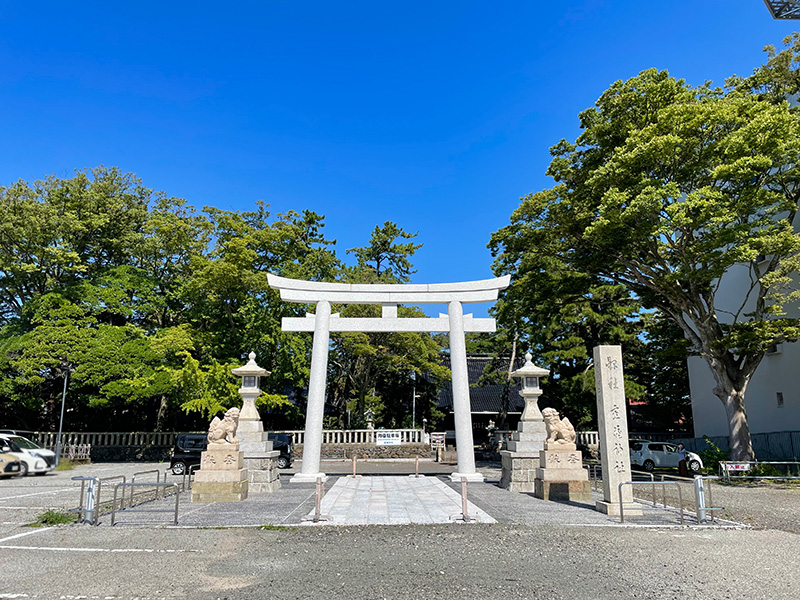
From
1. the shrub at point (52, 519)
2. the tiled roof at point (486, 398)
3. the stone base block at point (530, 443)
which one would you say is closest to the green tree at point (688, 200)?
the stone base block at point (530, 443)

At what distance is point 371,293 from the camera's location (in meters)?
16.4

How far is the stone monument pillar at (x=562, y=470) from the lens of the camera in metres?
10.9

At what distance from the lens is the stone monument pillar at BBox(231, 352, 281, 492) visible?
40.6 ft

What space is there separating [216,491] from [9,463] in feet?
34.9

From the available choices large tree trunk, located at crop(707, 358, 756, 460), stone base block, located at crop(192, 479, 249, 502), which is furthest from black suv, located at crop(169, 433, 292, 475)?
large tree trunk, located at crop(707, 358, 756, 460)

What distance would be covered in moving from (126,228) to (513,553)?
937 inches

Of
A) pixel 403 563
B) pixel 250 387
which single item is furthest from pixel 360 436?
pixel 403 563

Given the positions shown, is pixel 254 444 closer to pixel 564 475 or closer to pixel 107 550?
pixel 107 550

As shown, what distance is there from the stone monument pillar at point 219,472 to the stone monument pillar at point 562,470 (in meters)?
6.34

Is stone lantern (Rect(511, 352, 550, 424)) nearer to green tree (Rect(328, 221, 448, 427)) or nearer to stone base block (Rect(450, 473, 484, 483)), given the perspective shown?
stone base block (Rect(450, 473, 484, 483))

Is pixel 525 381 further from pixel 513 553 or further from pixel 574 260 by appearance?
pixel 513 553

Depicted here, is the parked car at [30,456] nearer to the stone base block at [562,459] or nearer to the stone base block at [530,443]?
the stone base block at [530,443]

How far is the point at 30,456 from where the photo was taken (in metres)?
17.3

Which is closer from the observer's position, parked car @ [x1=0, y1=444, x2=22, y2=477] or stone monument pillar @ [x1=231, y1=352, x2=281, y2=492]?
stone monument pillar @ [x1=231, y1=352, x2=281, y2=492]
